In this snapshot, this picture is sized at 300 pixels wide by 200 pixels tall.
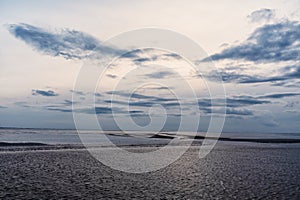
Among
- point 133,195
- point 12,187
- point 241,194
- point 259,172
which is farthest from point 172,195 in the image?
point 259,172

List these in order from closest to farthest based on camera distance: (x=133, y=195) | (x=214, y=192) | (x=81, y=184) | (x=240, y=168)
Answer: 1. (x=133, y=195)
2. (x=214, y=192)
3. (x=81, y=184)
4. (x=240, y=168)

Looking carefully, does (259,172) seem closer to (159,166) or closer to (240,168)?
(240,168)

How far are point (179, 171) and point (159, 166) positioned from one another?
358cm

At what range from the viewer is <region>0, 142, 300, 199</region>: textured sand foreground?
1867cm

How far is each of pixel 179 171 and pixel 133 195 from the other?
34.9 ft

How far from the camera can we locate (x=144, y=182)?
74.3 feet

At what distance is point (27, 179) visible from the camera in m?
22.2

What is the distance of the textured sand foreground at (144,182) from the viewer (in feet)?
61.3

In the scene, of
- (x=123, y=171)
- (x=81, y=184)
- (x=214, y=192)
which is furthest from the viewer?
(x=123, y=171)

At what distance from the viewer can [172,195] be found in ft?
61.4

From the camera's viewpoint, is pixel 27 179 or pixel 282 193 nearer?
pixel 282 193

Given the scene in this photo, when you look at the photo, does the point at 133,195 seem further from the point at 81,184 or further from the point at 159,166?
the point at 159,166

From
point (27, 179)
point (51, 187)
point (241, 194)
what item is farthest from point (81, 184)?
point (241, 194)

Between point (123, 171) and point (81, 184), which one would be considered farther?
point (123, 171)
